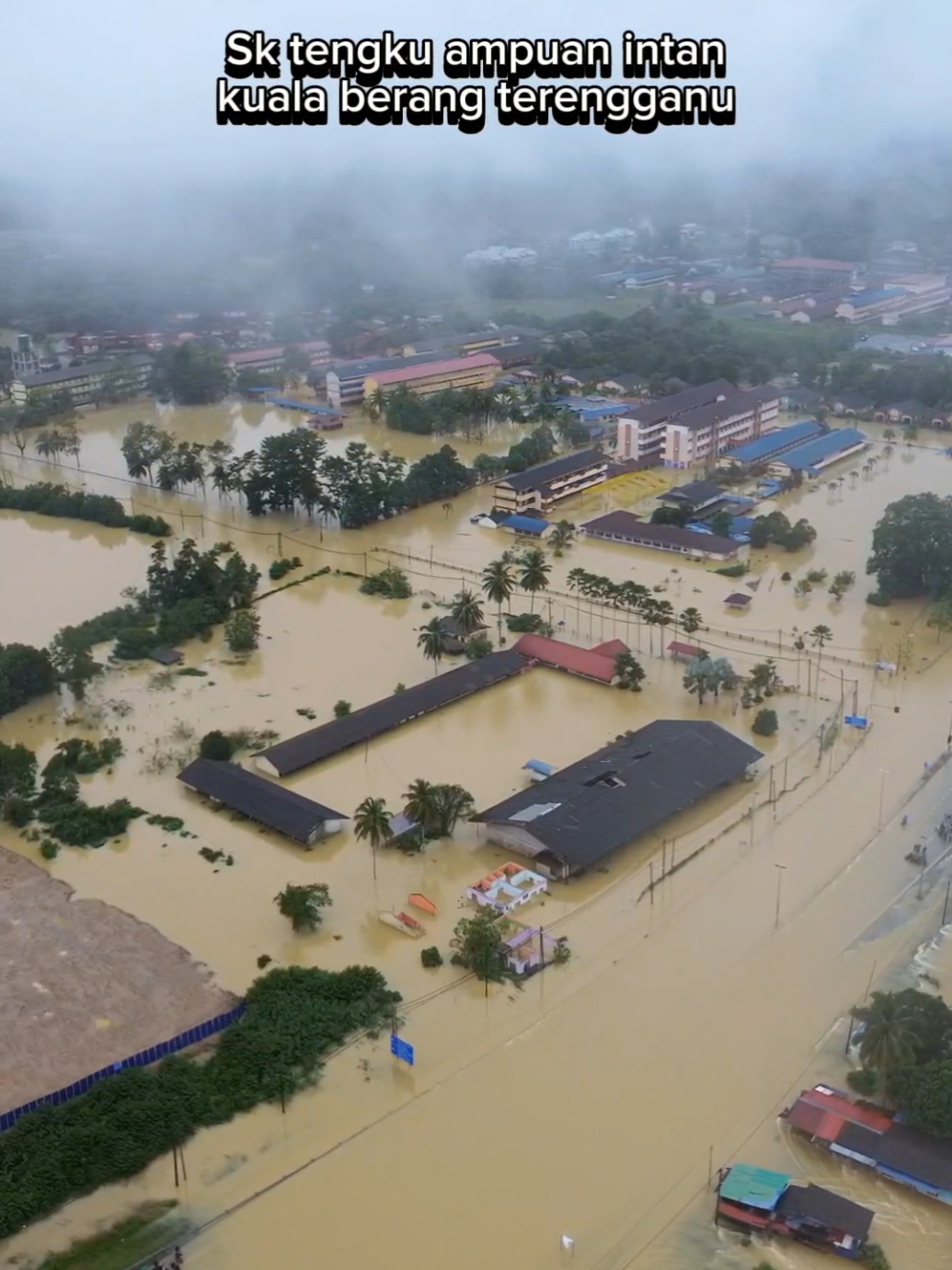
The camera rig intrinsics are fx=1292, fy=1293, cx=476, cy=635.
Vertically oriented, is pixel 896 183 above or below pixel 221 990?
above

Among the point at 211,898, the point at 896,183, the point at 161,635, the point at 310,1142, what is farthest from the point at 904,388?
the point at 896,183

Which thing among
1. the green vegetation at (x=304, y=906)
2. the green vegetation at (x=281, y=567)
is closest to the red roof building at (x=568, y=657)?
the green vegetation at (x=281, y=567)

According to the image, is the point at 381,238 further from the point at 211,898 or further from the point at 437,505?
the point at 211,898

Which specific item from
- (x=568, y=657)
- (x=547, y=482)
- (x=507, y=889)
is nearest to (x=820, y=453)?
(x=547, y=482)

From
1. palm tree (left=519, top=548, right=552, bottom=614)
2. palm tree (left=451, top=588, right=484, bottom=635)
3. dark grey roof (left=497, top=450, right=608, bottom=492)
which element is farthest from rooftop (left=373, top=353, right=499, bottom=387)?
palm tree (left=451, top=588, right=484, bottom=635)

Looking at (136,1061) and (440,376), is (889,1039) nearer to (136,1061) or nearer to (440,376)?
(136,1061)
